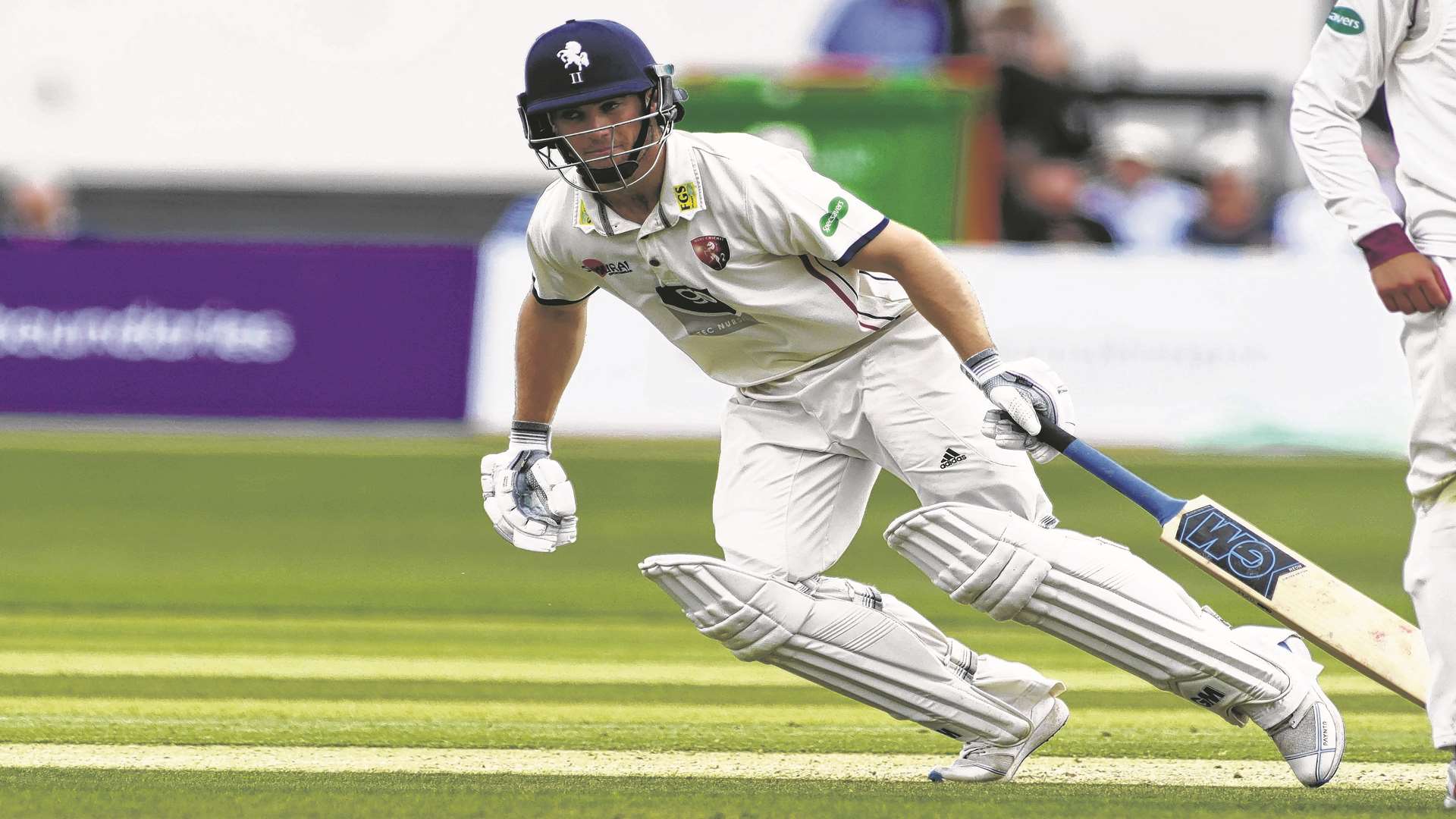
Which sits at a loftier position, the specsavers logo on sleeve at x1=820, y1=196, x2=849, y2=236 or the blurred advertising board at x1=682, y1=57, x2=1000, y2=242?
the specsavers logo on sleeve at x1=820, y1=196, x2=849, y2=236

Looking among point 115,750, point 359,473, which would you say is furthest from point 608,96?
point 359,473

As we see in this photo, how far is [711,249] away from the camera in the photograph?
3967 millimetres

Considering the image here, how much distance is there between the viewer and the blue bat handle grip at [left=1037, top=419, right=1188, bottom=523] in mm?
3846

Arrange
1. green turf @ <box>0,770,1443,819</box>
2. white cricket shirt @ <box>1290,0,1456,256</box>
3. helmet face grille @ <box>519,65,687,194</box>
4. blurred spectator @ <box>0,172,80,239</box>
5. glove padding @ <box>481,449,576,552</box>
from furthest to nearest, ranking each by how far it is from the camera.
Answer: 1. blurred spectator @ <box>0,172,80,239</box>
2. glove padding @ <box>481,449,576,552</box>
3. helmet face grille @ <box>519,65,687,194</box>
4. white cricket shirt @ <box>1290,0,1456,256</box>
5. green turf @ <box>0,770,1443,819</box>

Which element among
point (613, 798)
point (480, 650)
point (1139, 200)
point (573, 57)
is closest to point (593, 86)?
point (573, 57)

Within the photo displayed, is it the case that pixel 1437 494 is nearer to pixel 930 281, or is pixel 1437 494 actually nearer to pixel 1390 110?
pixel 1390 110

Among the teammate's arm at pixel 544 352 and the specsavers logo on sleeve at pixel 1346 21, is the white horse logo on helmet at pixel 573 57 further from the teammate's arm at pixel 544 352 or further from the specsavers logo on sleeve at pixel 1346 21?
the specsavers logo on sleeve at pixel 1346 21

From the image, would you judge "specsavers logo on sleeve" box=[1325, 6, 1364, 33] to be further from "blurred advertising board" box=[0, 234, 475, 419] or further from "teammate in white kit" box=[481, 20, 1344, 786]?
"blurred advertising board" box=[0, 234, 475, 419]

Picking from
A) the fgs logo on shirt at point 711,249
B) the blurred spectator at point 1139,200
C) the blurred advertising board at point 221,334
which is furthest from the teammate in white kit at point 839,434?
the blurred spectator at point 1139,200

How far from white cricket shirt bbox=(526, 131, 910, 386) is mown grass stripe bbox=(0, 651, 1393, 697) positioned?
4.68 ft

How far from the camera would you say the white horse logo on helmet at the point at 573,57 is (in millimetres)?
3863

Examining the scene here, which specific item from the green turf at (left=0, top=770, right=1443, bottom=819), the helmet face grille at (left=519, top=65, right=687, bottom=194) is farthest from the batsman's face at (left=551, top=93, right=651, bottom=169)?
the green turf at (left=0, top=770, right=1443, bottom=819)

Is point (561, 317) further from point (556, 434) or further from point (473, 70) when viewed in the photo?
point (473, 70)

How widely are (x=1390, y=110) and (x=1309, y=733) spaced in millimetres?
1124
